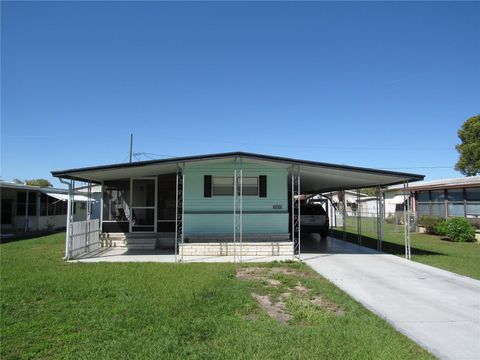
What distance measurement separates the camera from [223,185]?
12.6 meters

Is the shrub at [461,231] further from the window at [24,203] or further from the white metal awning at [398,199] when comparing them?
the window at [24,203]

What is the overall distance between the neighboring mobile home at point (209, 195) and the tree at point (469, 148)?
2803 centimetres

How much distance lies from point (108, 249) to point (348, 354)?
1096cm

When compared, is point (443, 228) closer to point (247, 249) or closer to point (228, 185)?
point (247, 249)

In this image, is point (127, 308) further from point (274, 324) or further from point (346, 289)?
point (346, 289)

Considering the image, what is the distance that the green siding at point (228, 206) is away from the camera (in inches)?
488

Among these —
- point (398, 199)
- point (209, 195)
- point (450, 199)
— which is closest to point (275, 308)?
point (209, 195)

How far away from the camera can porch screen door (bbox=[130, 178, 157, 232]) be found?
13562 mm

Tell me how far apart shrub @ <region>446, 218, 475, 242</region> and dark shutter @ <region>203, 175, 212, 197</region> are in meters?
12.3

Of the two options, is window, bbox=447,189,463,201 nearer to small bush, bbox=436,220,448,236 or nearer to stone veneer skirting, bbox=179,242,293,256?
small bush, bbox=436,220,448,236

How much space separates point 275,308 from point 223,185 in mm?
7225

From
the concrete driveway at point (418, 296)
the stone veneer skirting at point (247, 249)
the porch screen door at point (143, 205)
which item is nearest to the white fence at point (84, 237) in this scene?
the porch screen door at point (143, 205)

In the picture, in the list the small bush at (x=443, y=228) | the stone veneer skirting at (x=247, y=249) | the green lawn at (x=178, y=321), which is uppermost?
the small bush at (x=443, y=228)

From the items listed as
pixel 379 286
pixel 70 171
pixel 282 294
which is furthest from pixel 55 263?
pixel 379 286
